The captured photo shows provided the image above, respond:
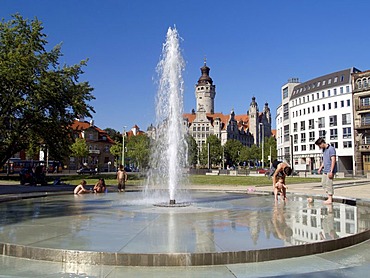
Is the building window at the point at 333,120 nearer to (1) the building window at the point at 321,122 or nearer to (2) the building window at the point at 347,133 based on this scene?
(1) the building window at the point at 321,122

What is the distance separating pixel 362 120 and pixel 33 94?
213 ft

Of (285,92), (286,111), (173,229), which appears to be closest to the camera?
(173,229)

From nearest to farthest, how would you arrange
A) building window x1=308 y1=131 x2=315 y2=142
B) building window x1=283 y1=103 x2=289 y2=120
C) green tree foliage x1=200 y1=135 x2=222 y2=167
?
building window x1=308 y1=131 x2=315 y2=142 → building window x1=283 y1=103 x2=289 y2=120 → green tree foliage x1=200 y1=135 x2=222 y2=167

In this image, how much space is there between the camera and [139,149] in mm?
98500

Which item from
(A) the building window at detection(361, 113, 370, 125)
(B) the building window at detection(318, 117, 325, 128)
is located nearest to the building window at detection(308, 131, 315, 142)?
(B) the building window at detection(318, 117, 325, 128)

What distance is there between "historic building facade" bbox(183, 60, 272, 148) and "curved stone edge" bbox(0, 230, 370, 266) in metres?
125

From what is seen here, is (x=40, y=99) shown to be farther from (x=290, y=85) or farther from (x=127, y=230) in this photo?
(x=290, y=85)

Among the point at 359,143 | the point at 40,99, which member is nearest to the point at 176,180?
the point at 40,99

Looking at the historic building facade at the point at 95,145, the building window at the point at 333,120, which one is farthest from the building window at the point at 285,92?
the historic building facade at the point at 95,145

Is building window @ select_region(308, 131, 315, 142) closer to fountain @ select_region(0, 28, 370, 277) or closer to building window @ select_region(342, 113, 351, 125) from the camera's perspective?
building window @ select_region(342, 113, 351, 125)

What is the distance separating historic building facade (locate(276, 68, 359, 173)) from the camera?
81.1 metres

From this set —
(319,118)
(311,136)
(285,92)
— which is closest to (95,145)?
(285,92)

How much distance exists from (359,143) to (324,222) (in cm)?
7217

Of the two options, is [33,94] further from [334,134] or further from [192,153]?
[192,153]
